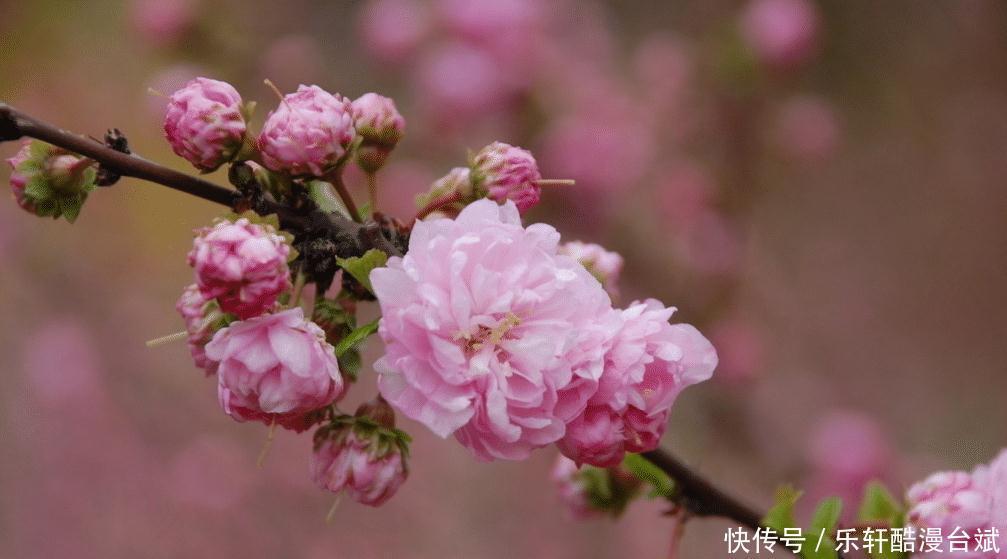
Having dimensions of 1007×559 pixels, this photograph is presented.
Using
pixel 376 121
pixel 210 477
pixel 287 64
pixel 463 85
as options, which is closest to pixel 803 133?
pixel 463 85

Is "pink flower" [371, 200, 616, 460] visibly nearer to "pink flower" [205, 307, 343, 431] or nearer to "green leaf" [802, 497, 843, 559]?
"pink flower" [205, 307, 343, 431]

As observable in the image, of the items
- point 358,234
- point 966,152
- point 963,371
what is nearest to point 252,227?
point 358,234

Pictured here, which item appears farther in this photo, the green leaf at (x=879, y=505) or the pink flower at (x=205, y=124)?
the green leaf at (x=879, y=505)

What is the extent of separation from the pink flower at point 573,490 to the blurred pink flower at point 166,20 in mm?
1145

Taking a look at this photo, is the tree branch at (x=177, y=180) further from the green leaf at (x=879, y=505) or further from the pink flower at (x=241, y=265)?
the green leaf at (x=879, y=505)

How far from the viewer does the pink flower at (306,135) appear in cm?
51

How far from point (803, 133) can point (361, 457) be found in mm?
1956

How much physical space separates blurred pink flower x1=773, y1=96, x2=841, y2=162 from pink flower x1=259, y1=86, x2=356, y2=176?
1.93m

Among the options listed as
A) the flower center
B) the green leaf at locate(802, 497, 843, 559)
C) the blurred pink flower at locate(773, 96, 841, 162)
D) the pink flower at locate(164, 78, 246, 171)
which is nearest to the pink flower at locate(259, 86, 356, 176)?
the pink flower at locate(164, 78, 246, 171)

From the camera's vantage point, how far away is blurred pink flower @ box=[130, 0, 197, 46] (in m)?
1.56

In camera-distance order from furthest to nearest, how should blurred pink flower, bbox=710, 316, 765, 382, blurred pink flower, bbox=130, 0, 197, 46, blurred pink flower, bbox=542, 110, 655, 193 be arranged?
blurred pink flower, bbox=710, 316, 765, 382
blurred pink flower, bbox=542, 110, 655, 193
blurred pink flower, bbox=130, 0, 197, 46

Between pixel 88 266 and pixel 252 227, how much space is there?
2009 mm

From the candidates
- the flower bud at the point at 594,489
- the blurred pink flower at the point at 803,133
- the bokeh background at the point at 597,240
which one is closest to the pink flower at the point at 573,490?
the flower bud at the point at 594,489

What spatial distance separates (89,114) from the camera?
8.41 ft
